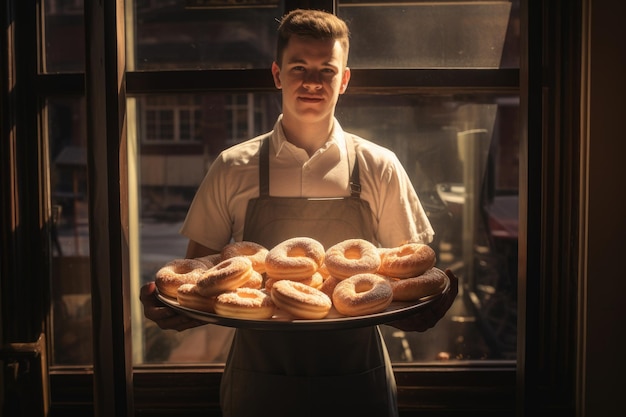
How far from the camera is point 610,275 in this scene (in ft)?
5.59

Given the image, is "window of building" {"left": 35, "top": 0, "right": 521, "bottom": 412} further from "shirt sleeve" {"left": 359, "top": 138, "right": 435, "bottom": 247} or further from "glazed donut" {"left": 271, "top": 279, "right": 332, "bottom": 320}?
"glazed donut" {"left": 271, "top": 279, "right": 332, "bottom": 320}

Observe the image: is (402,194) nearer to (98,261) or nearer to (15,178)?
(98,261)

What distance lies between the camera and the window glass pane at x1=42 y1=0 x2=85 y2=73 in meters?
1.99

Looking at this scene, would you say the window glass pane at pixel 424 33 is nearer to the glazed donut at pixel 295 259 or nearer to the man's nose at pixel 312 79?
the man's nose at pixel 312 79

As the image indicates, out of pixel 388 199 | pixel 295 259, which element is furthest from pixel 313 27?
pixel 295 259

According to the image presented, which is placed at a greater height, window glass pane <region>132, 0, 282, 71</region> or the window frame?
window glass pane <region>132, 0, 282, 71</region>

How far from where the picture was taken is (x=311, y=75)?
1507mm

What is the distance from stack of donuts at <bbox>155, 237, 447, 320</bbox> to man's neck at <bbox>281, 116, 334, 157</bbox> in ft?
1.07

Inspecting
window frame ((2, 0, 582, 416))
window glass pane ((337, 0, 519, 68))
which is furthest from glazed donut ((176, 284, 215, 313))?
window glass pane ((337, 0, 519, 68))

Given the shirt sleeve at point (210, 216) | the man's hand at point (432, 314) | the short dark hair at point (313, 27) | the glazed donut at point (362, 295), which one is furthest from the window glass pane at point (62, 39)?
the man's hand at point (432, 314)

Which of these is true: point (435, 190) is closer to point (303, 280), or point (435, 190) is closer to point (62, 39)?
point (303, 280)

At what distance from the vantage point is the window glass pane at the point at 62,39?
199 centimetres

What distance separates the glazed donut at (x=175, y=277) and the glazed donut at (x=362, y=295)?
0.35 m

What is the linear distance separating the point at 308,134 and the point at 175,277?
0.56 m
